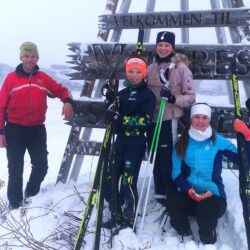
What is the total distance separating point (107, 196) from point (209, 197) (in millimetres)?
1290

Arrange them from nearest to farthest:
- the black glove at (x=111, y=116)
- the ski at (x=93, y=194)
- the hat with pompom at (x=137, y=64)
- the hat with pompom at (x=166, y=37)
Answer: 1. the ski at (x=93, y=194)
2. the black glove at (x=111, y=116)
3. the hat with pompom at (x=137, y=64)
4. the hat with pompom at (x=166, y=37)

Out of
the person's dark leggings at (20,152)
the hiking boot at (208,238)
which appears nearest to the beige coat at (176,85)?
the hiking boot at (208,238)

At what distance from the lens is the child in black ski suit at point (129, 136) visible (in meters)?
3.90

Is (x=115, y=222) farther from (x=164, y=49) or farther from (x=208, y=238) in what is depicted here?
(x=164, y=49)

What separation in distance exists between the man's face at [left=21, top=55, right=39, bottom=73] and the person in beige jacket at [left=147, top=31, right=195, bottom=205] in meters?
1.63

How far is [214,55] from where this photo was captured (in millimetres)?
4812

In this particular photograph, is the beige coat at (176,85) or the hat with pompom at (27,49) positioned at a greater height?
the hat with pompom at (27,49)

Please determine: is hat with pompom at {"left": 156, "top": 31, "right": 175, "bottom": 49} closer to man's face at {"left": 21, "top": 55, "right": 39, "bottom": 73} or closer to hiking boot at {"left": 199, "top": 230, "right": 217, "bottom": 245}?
man's face at {"left": 21, "top": 55, "right": 39, "bottom": 73}

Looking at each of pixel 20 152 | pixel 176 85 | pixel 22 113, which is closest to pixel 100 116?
pixel 22 113

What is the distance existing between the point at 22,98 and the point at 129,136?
1.67 metres

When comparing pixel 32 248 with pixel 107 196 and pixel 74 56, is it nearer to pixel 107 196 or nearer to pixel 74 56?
pixel 107 196

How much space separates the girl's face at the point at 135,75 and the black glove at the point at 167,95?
342 mm

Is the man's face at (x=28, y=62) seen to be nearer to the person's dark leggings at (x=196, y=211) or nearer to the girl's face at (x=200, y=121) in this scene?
the girl's face at (x=200, y=121)

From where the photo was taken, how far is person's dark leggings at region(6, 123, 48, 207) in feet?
15.3
